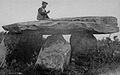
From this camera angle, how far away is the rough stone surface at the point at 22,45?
10703mm

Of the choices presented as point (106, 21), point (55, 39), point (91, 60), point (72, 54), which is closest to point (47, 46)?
point (55, 39)

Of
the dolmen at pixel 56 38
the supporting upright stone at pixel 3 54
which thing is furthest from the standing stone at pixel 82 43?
the supporting upright stone at pixel 3 54

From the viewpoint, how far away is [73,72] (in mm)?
8602

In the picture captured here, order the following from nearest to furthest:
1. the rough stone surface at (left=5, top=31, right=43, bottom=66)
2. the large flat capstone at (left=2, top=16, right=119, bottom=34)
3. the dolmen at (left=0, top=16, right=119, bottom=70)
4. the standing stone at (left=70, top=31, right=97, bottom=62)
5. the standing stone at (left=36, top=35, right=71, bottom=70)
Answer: the standing stone at (left=36, top=35, right=71, bottom=70) → the dolmen at (left=0, top=16, right=119, bottom=70) → the large flat capstone at (left=2, top=16, right=119, bottom=34) → the standing stone at (left=70, top=31, right=97, bottom=62) → the rough stone surface at (left=5, top=31, right=43, bottom=66)

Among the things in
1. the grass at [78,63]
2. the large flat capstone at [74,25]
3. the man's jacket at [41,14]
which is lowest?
the grass at [78,63]

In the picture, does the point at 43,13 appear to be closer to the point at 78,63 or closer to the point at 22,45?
the point at 22,45

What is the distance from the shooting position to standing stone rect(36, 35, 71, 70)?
8.69m

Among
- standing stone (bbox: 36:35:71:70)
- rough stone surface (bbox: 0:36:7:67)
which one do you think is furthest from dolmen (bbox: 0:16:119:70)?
rough stone surface (bbox: 0:36:7:67)

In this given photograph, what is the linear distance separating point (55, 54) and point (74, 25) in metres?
1.52

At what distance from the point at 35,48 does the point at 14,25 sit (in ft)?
5.56

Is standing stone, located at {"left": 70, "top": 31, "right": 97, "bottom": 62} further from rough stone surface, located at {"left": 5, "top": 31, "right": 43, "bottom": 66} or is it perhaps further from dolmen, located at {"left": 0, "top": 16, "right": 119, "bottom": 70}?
rough stone surface, located at {"left": 5, "top": 31, "right": 43, "bottom": 66}

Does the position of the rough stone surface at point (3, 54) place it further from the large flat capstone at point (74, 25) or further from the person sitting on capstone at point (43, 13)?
the person sitting on capstone at point (43, 13)

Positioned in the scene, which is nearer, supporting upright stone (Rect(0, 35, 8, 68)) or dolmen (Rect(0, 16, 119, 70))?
dolmen (Rect(0, 16, 119, 70))

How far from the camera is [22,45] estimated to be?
1097cm
